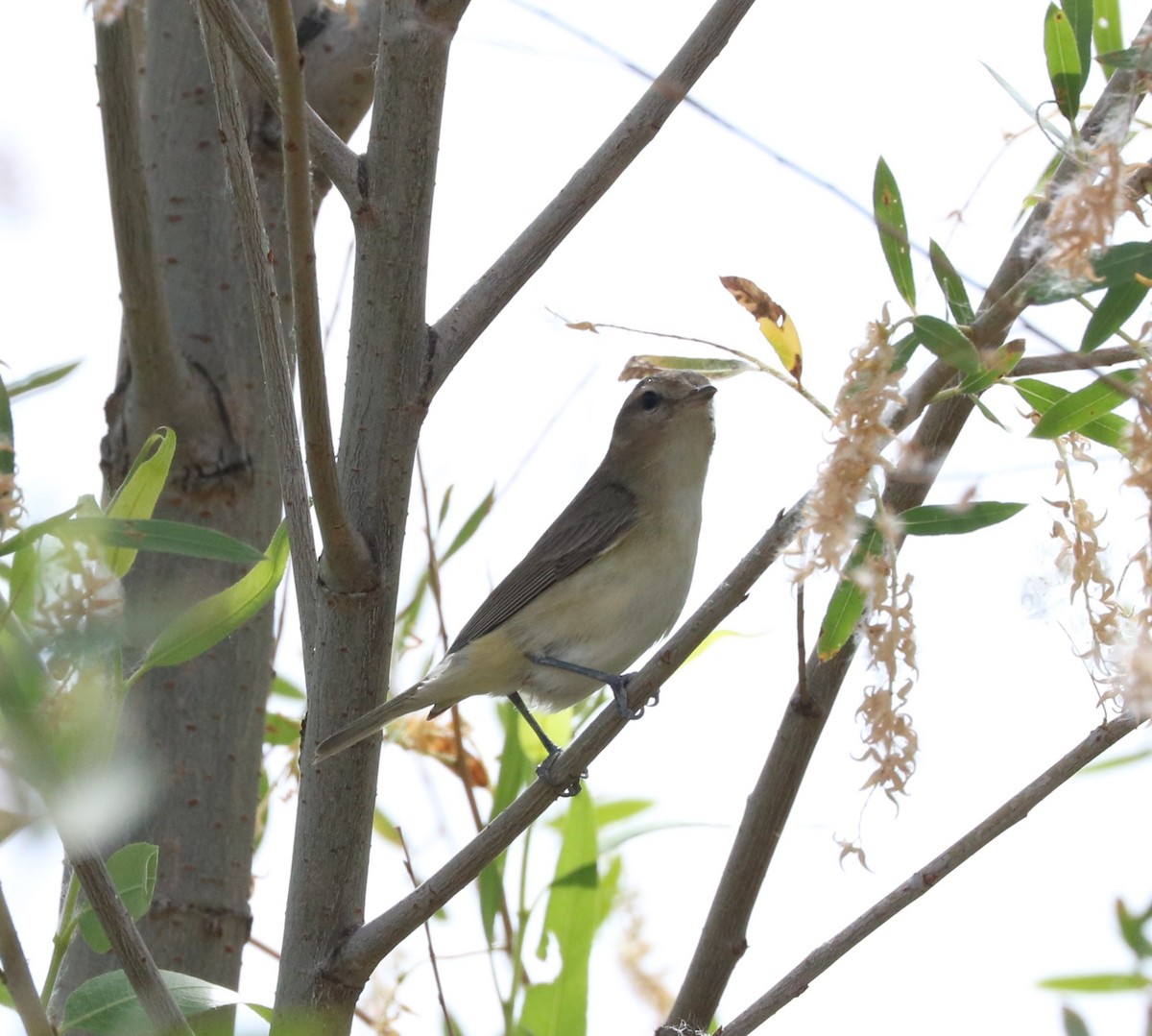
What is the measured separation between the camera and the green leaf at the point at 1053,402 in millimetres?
1825

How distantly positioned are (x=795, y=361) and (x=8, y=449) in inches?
40.5

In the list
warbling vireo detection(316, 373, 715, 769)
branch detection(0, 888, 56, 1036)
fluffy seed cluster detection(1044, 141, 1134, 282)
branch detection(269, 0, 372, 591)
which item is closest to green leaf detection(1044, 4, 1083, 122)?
fluffy seed cluster detection(1044, 141, 1134, 282)

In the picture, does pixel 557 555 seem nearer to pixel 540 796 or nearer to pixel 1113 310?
pixel 540 796

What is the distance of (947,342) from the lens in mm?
1595

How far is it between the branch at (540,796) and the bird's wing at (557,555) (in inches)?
64.8

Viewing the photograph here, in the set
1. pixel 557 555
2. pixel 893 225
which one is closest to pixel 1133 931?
pixel 893 225

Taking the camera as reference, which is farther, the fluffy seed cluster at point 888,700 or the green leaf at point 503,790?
the green leaf at point 503,790

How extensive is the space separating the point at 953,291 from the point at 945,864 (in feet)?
2.38

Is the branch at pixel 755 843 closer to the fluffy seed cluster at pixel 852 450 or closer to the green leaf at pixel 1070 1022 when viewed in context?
the green leaf at pixel 1070 1022

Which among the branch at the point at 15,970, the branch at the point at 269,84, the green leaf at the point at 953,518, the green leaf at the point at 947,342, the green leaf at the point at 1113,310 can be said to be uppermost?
the branch at the point at 269,84

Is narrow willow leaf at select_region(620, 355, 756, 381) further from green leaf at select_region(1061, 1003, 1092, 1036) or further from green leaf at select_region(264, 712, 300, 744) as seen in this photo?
green leaf at select_region(264, 712, 300, 744)

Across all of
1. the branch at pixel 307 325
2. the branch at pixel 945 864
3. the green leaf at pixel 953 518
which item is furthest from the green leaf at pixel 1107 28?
the branch at pixel 307 325

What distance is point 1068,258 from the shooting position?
1.27 metres

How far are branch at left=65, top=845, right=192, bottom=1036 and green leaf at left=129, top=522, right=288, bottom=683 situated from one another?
424mm
